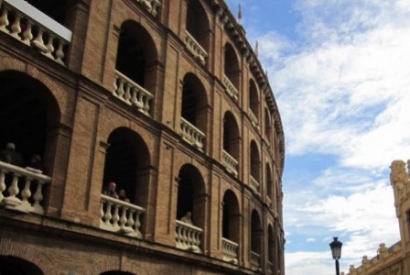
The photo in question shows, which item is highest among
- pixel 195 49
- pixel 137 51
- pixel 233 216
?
pixel 195 49

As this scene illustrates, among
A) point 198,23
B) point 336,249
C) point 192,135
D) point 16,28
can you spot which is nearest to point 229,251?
point 336,249

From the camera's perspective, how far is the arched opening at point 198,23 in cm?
2092

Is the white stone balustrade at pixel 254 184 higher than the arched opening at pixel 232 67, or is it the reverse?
the arched opening at pixel 232 67

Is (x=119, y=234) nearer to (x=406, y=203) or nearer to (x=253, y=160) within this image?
(x=253, y=160)

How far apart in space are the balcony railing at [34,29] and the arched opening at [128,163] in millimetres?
3136

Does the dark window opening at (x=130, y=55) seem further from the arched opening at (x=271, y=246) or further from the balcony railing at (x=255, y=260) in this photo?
the arched opening at (x=271, y=246)

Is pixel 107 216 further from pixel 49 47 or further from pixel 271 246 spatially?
pixel 271 246

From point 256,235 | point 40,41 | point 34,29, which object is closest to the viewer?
point 40,41

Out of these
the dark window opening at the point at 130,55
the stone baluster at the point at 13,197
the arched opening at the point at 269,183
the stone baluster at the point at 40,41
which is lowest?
the stone baluster at the point at 13,197

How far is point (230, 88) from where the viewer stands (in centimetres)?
2242

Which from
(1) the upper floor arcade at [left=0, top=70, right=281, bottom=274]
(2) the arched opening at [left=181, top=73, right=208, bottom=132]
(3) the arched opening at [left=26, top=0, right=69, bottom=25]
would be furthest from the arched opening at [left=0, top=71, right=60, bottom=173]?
(2) the arched opening at [left=181, top=73, right=208, bottom=132]

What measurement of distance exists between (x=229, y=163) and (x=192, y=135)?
3514mm

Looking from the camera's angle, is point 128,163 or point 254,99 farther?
point 254,99

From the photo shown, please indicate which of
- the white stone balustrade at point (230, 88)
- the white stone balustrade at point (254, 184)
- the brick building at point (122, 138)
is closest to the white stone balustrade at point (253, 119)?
the brick building at point (122, 138)
